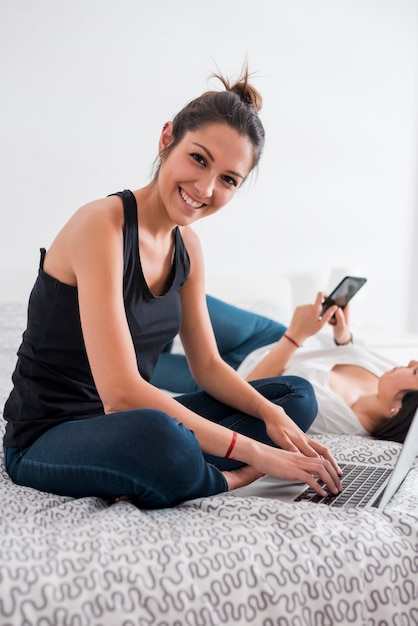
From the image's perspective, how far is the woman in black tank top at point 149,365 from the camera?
127 cm

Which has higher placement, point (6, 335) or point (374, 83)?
point (374, 83)

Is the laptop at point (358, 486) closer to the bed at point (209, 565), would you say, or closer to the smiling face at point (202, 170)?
the bed at point (209, 565)

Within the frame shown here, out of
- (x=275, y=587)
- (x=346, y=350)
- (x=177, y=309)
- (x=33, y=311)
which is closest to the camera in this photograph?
(x=275, y=587)

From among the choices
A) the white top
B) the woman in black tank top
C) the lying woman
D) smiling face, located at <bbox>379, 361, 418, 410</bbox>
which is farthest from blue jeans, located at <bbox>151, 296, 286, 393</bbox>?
the woman in black tank top

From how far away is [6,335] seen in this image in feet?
8.33

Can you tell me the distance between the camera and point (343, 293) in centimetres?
262

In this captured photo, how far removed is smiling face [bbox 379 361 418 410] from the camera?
7.04ft

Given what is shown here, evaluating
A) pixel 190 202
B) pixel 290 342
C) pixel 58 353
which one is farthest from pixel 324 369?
pixel 58 353

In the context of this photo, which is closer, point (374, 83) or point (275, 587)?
point (275, 587)

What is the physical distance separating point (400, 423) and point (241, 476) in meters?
0.79

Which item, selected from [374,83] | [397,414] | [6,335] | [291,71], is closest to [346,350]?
[397,414]

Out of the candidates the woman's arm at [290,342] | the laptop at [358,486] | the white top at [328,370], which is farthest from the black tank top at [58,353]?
the woman's arm at [290,342]

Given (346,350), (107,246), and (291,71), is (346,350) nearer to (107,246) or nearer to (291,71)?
(107,246)

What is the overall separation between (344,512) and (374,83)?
338cm
